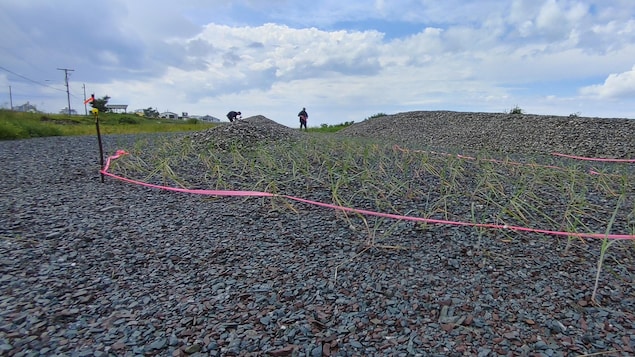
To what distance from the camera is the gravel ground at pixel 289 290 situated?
4.35 ft

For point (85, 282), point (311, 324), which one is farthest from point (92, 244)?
point (311, 324)

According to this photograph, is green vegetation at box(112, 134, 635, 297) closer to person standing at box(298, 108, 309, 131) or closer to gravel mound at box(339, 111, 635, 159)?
gravel mound at box(339, 111, 635, 159)

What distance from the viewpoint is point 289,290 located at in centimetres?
164

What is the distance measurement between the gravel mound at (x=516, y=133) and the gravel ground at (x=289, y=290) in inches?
190

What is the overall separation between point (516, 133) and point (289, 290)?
8.45 metres

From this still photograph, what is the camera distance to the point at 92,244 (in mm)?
2100

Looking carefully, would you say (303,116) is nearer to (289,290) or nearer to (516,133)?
(516,133)

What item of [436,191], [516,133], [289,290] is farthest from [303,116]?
[289,290]

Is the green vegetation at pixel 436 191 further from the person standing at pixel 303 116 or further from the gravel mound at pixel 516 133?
the person standing at pixel 303 116

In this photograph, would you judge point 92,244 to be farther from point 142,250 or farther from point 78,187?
point 78,187

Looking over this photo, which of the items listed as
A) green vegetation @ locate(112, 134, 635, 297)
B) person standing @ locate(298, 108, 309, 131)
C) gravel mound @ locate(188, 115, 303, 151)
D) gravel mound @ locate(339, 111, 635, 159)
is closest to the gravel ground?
green vegetation @ locate(112, 134, 635, 297)

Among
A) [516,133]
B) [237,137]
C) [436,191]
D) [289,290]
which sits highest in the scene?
[516,133]

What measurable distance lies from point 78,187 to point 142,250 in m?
1.75


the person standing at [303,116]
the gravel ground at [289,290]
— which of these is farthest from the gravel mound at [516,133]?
the gravel ground at [289,290]
